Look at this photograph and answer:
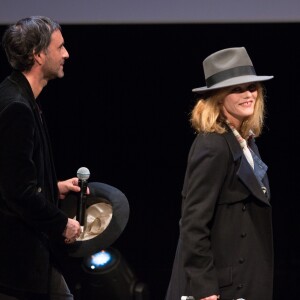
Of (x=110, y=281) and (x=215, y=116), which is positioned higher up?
(x=215, y=116)

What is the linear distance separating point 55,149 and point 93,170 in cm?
23

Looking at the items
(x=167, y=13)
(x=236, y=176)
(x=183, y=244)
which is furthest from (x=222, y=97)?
(x=167, y=13)

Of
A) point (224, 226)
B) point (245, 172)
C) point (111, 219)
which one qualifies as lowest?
point (111, 219)

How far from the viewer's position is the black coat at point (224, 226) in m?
2.41

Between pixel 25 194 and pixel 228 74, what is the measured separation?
658 millimetres

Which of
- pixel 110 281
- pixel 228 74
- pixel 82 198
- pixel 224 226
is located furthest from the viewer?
pixel 110 281

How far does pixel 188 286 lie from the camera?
8.16 ft

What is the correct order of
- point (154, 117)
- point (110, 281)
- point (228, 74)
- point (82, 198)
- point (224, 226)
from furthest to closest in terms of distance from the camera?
point (154, 117)
point (110, 281)
point (82, 198)
point (228, 74)
point (224, 226)

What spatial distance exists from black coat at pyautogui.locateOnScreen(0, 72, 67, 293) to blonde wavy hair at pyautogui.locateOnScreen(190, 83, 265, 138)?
446 millimetres

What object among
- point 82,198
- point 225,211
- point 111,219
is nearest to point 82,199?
point 82,198

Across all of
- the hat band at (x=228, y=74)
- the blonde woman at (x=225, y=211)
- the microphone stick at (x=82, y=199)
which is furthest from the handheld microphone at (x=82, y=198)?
the hat band at (x=228, y=74)

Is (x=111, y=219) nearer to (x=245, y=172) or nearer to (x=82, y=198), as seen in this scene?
(x=82, y=198)

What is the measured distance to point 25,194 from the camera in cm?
249

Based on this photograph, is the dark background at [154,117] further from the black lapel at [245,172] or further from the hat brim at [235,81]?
the black lapel at [245,172]
